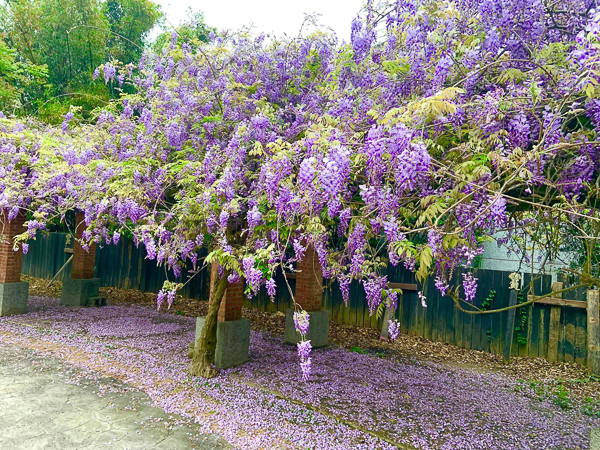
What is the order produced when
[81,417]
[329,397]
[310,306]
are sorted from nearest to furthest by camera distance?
[81,417]
[329,397]
[310,306]

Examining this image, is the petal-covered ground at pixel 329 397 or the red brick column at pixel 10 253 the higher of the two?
the red brick column at pixel 10 253

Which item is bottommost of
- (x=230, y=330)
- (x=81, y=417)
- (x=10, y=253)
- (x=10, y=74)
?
(x=81, y=417)

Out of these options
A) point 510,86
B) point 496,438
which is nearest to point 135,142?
point 510,86

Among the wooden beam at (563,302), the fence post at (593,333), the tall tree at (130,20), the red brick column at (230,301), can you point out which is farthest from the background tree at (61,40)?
the fence post at (593,333)

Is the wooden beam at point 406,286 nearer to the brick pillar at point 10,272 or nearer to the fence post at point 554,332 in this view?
the fence post at point 554,332

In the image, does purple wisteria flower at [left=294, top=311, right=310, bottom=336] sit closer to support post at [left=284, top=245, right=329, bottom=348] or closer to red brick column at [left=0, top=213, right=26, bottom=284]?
support post at [left=284, top=245, right=329, bottom=348]

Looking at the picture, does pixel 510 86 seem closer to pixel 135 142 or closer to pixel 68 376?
pixel 135 142

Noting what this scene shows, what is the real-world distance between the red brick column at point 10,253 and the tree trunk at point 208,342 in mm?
5264

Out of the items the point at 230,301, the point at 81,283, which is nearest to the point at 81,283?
the point at 81,283

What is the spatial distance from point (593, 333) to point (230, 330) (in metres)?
5.43

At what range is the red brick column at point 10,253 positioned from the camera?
27.5ft

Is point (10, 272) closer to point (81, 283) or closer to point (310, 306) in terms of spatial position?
point (81, 283)

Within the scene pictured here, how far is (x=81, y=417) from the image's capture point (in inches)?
158

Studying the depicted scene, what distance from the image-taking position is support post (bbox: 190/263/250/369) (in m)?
5.84
